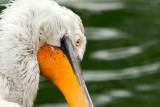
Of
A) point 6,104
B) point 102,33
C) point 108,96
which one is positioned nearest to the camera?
point 6,104

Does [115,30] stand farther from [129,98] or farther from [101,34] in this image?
[129,98]

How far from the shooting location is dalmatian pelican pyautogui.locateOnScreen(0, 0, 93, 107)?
446 cm

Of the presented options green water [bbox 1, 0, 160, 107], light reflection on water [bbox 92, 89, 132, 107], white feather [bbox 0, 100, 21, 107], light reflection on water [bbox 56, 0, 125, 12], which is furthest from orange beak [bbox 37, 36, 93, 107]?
light reflection on water [bbox 56, 0, 125, 12]

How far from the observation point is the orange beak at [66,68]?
4.69 m

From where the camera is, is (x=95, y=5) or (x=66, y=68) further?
(x=95, y=5)

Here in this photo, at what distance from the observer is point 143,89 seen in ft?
32.8

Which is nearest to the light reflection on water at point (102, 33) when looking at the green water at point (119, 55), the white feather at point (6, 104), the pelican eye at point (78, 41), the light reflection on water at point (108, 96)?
the green water at point (119, 55)

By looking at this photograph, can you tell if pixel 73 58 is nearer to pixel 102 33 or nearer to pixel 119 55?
pixel 119 55

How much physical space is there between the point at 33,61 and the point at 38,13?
0.45 meters

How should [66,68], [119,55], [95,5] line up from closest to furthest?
[66,68] → [119,55] → [95,5]

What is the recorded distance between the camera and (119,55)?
10828 mm

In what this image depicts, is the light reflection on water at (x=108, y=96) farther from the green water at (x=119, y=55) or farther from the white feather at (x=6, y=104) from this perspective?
the white feather at (x=6, y=104)

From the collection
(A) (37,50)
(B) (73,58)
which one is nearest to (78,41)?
(B) (73,58)

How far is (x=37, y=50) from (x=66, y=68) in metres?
0.33
